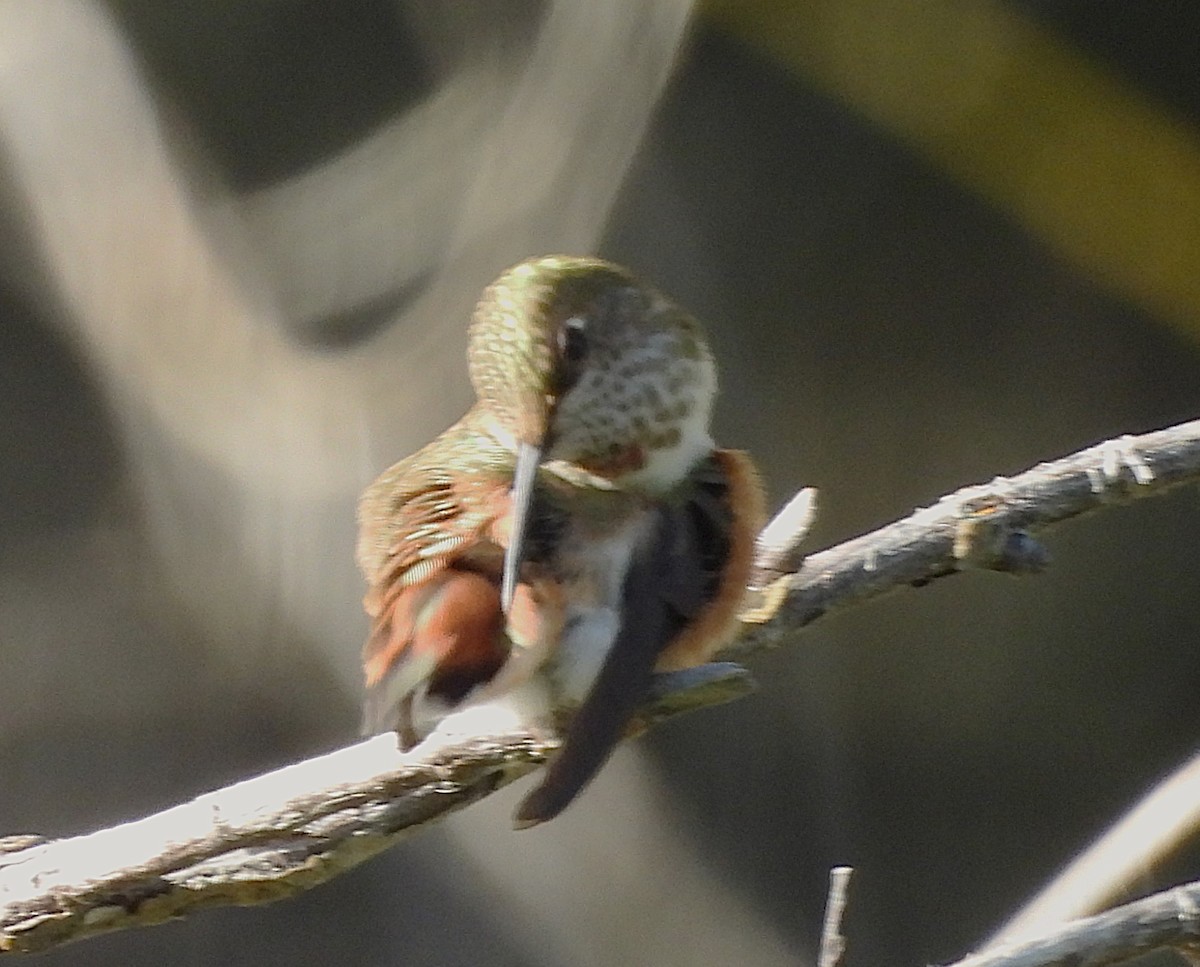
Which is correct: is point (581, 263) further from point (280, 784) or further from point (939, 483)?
point (939, 483)

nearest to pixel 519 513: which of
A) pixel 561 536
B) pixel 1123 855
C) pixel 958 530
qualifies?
pixel 561 536

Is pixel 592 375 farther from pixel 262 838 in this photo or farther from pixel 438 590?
pixel 262 838

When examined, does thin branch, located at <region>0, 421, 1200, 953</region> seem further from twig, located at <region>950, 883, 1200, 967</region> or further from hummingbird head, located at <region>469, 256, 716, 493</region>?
twig, located at <region>950, 883, 1200, 967</region>

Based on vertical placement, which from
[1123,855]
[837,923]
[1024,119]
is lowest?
[1123,855]

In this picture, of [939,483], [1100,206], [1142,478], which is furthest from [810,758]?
[1100,206]

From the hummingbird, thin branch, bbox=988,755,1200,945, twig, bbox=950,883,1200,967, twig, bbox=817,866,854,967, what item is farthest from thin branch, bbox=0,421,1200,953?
A: thin branch, bbox=988,755,1200,945

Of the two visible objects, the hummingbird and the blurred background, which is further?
the blurred background

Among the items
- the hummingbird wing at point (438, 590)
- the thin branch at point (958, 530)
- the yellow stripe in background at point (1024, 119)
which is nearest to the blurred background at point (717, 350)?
the yellow stripe in background at point (1024, 119)
